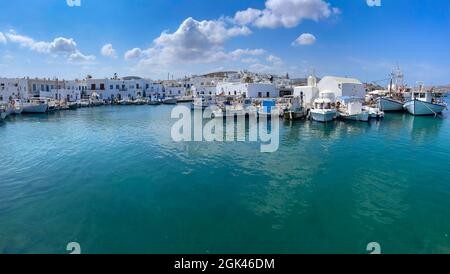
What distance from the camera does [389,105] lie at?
48.2 m

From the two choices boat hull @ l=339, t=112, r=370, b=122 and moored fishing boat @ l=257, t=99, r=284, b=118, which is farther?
moored fishing boat @ l=257, t=99, r=284, b=118

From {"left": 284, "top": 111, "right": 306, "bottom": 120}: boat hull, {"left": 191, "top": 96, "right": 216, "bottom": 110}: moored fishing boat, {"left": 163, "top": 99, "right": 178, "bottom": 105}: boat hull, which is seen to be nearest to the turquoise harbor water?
{"left": 284, "top": 111, "right": 306, "bottom": 120}: boat hull

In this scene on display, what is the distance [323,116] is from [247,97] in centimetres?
2821

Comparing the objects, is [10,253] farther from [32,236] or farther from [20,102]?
[20,102]

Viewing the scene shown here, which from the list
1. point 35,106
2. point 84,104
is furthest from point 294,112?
point 84,104

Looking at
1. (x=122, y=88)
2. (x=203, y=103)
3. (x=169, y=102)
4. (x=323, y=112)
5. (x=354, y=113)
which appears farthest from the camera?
(x=122, y=88)

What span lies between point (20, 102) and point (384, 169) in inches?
2280

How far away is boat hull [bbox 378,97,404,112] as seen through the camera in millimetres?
47844

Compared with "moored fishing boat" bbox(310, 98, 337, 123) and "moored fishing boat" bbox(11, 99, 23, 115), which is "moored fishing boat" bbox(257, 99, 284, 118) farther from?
"moored fishing boat" bbox(11, 99, 23, 115)

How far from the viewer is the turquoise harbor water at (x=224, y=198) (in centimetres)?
860

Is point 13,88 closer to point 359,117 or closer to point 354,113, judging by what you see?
point 354,113

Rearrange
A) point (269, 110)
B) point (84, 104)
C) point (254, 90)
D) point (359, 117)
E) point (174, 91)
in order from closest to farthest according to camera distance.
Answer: point (359, 117) → point (269, 110) → point (254, 90) → point (84, 104) → point (174, 91)

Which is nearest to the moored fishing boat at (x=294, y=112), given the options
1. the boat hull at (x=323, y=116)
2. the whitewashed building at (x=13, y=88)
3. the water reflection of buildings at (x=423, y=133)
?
the boat hull at (x=323, y=116)

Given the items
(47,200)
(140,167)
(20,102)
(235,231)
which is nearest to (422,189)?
(235,231)
